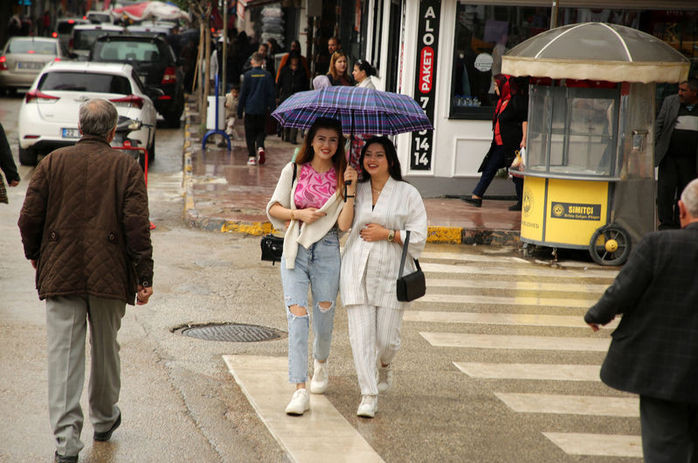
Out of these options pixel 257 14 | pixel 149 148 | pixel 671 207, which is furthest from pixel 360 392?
pixel 257 14

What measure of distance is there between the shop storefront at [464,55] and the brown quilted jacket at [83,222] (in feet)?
32.2

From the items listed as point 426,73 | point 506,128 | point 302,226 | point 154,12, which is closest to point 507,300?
point 302,226

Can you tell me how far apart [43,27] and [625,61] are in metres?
59.3

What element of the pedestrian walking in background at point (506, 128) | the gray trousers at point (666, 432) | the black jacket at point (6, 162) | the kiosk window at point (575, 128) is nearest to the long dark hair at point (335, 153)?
the gray trousers at point (666, 432)

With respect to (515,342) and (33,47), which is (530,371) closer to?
(515,342)

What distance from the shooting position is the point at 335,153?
6.20 m

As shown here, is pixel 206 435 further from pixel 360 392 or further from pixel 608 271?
pixel 608 271

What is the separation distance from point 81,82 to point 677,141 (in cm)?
978

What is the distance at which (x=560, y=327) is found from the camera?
8562 mm

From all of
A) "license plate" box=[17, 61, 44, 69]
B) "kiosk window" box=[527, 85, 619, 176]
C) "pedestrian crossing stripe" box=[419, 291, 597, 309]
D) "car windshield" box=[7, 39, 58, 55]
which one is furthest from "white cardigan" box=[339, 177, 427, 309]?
"car windshield" box=[7, 39, 58, 55]

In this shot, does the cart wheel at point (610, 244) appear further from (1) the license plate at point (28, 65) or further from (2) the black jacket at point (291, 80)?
(1) the license plate at point (28, 65)

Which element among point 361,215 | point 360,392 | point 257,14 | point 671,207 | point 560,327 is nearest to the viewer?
point 361,215

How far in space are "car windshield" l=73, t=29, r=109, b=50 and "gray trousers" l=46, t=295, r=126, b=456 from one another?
26280mm

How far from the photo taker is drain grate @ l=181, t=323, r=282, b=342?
308 inches
